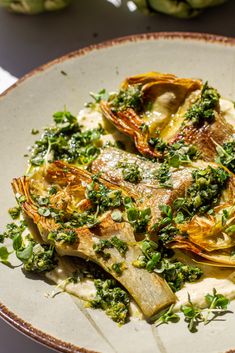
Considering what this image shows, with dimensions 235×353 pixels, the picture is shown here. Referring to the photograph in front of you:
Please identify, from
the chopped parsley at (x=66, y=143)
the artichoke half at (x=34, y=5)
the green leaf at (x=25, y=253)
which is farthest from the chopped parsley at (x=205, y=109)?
the artichoke half at (x=34, y=5)

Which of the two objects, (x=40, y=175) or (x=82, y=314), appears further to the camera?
(x=40, y=175)

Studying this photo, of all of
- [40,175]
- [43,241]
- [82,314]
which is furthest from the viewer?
[40,175]

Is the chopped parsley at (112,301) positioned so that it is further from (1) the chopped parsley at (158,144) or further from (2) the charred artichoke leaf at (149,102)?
(2) the charred artichoke leaf at (149,102)

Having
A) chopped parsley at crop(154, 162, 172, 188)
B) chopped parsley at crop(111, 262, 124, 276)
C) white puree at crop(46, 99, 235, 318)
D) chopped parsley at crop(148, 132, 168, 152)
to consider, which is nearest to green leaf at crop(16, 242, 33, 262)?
white puree at crop(46, 99, 235, 318)

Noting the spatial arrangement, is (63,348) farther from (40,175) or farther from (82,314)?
(40,175)

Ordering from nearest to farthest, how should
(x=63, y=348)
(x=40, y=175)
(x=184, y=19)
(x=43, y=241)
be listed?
(x=63, y=348) → (x=43, y=241) → (x=40, y=175) → (x=184, y=19)

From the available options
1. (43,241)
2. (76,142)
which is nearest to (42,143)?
(76,142)

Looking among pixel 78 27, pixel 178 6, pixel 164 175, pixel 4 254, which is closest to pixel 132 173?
pixel 164 175
